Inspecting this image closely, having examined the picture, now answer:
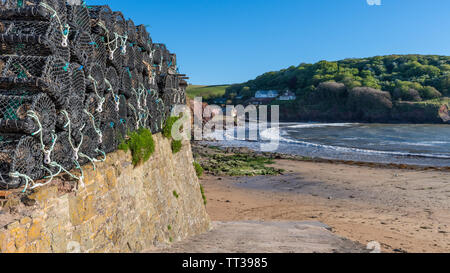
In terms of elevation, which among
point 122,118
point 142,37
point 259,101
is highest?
point 259,101

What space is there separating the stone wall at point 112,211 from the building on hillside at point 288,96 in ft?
339

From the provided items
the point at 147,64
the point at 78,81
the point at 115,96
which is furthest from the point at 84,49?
the point at 147,64

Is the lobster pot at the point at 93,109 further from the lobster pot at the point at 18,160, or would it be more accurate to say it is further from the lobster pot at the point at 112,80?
the lobster pot at the point at 18,160

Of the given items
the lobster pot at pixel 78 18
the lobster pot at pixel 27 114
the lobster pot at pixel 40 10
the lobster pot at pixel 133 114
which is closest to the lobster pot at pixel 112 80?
the lobster pot at pixel 133 114

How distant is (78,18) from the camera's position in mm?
4434

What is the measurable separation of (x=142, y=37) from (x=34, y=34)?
3.86 metres

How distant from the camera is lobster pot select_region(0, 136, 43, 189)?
3219mm

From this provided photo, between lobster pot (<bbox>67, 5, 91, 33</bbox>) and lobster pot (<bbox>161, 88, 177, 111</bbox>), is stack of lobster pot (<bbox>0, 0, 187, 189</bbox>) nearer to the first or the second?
lobster pot (<bbox>67, 5, 91, 33</bbox>)

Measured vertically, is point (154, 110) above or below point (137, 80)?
below

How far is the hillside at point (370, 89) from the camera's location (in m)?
79.6

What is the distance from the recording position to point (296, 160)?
26062 millimetres

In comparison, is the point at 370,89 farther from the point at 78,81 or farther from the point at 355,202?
the point at 78,81
